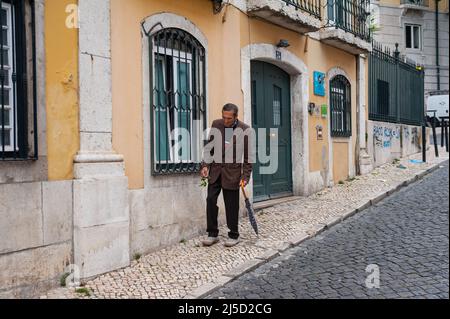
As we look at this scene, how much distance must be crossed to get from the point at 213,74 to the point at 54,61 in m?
2.90

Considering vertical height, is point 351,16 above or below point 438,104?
above

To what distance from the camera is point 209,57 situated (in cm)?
698

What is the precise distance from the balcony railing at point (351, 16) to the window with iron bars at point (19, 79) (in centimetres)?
780

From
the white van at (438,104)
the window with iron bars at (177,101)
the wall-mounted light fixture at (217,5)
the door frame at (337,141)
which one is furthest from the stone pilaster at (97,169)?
the white van at (438,104)

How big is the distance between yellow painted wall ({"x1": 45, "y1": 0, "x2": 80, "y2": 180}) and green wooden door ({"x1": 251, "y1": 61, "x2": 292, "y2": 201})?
4367 millimetres

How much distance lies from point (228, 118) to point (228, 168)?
0.66 metres

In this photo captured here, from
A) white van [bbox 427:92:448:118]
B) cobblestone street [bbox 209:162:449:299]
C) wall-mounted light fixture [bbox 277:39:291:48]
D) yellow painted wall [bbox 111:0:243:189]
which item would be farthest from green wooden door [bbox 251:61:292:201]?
white van [bbox 427:92:448:118]

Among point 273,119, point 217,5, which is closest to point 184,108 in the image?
point 217,5

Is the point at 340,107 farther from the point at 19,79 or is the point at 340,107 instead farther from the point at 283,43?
the point at 19,79

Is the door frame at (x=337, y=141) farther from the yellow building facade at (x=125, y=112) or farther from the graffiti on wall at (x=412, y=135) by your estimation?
the graffiti on wall at (x=412, y=135)

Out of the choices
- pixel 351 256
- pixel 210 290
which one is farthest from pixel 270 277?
pixel 351 256

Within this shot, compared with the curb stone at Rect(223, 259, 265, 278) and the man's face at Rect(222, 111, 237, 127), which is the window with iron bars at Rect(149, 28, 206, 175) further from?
the curb stone at Rect(223, 259, 265, 278)

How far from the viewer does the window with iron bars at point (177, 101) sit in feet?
19.9

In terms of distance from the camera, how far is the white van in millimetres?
20078
